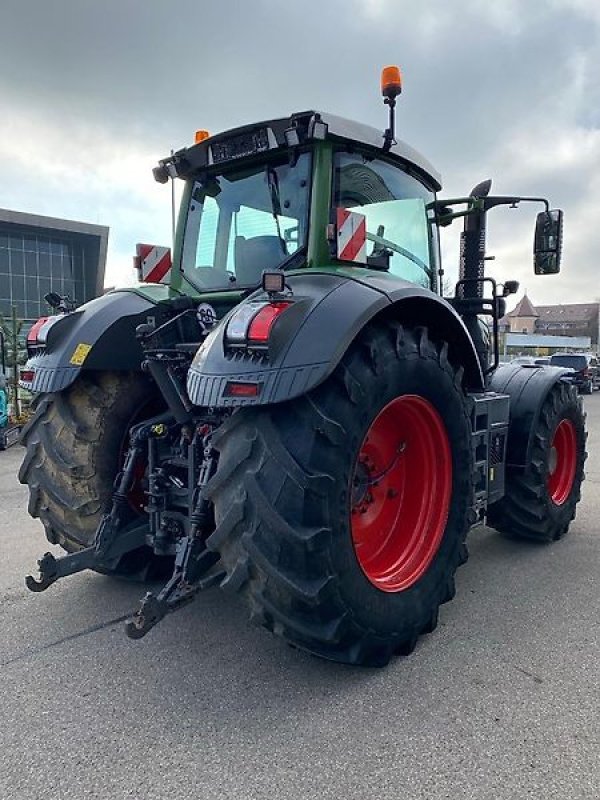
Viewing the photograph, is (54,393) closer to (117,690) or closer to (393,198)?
(117,690)

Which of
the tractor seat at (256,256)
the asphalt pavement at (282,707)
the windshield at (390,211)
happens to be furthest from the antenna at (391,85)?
the asphalt pavement at (282,707)

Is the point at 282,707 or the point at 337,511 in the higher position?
the point at 337,511

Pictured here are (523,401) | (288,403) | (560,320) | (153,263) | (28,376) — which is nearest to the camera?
(288,403)

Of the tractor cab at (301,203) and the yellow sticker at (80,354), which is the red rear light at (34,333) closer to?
the yellow sticker at (80,354)

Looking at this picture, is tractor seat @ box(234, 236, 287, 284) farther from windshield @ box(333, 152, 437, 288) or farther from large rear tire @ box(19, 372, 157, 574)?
large rear tire @ box(19, 372, 157, 574)

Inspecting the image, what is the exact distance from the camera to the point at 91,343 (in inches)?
123

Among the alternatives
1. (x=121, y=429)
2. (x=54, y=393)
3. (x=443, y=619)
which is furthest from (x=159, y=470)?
(x=443, y=619)

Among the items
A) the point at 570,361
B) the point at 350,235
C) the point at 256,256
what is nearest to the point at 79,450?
the point at 256,256

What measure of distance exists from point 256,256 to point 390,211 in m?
0.84

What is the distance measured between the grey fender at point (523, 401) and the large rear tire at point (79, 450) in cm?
266

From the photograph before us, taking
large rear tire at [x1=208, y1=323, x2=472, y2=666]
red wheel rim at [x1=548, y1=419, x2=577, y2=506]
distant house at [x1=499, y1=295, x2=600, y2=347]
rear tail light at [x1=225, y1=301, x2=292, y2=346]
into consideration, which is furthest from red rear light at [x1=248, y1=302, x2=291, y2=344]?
distant house at [x1=499, y1=295, x2=600, y2=347]

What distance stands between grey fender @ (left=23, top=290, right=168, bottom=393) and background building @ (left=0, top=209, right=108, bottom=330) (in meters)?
29.9

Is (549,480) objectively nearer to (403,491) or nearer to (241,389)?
(403,491)

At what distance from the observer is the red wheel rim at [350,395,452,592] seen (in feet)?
9.89
